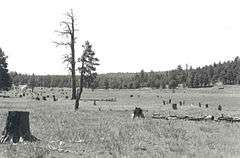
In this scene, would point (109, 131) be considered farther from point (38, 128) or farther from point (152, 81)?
point (152, 81)

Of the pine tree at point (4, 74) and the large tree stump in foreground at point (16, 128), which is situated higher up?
the pine tree at point (4, 74)

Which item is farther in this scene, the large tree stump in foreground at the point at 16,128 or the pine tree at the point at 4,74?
the pine tree at the point at 4,74

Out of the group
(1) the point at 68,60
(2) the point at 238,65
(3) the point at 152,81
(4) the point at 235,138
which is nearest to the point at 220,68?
(2) the point at 238,65

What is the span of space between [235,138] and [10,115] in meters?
9.00

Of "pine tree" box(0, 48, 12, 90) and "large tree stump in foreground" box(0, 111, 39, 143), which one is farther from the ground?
"pine tree" box(0, 48, 12, 90)

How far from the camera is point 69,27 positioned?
44.9 m

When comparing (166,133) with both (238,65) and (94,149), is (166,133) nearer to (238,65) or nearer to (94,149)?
(94,149)

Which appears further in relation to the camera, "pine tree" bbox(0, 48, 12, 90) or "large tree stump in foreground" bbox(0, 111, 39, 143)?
"pine tree" bbox(0, 48, 12, 90)

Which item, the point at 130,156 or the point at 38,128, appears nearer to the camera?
the point at 130,156

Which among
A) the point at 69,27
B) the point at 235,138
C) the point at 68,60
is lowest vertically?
the point at 235,138

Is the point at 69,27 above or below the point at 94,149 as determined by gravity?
above

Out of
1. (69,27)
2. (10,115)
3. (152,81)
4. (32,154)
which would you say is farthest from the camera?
(152,81)

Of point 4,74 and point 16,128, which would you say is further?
point 4,74

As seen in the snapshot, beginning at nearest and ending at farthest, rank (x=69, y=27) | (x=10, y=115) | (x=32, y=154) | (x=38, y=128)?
(x=32, y=154)
(x=10, y=115)
(x=38, y=128)
(x=69, y=27)
